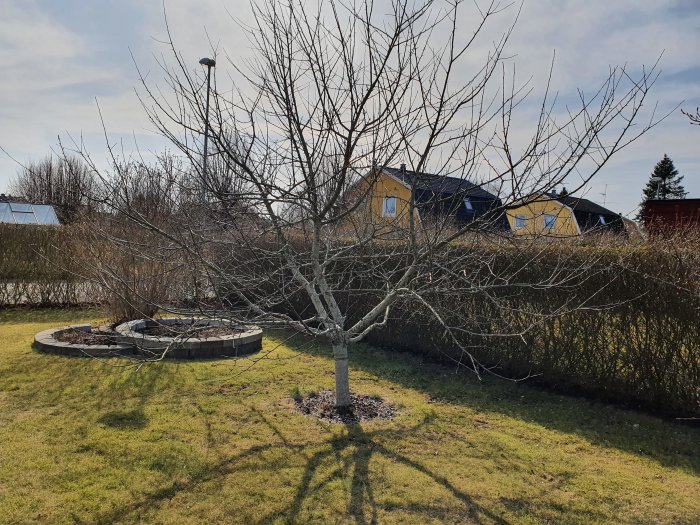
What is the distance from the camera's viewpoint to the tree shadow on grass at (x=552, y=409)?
14.3ft

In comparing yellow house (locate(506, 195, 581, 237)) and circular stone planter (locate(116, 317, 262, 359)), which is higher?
yellow house (locate(506, 195, 581, 237))

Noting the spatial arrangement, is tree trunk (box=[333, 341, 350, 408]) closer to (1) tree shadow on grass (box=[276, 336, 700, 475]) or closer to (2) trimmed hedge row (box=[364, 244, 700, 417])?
(2) trimmed hedge row (box=[364, 244, 700, 417])

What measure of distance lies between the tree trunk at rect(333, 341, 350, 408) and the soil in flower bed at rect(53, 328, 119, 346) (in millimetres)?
3634

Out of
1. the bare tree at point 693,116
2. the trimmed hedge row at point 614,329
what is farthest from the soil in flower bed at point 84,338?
the bare tree at point 693,116

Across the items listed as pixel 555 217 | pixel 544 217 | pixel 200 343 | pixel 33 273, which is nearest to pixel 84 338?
pixel 200 343

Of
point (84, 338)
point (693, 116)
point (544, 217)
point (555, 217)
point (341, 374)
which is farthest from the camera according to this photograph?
point (84, 338)

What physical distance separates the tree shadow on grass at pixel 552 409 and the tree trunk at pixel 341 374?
1268mm

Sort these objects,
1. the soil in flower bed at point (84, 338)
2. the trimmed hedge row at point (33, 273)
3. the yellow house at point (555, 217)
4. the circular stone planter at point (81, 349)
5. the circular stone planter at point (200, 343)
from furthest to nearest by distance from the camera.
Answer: the trimmed hedge row at point (33, 273) < the soil in flower bed at point (84, 338) < the circular stone planter at point (200, 343) < the circular stone planter at point (81, 349) < the yellow house at point (555, 217)

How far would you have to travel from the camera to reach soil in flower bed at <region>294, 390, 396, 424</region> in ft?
15.4

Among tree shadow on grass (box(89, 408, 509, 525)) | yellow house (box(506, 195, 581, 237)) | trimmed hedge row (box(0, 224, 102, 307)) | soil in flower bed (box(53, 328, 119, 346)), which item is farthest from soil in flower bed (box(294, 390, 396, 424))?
trimmed hedge row (box(0, 224, 102, 307))

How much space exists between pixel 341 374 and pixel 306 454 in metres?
1.04

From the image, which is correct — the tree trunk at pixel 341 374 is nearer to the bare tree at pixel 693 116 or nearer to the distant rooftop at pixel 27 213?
the bare tree at pixel 693 116

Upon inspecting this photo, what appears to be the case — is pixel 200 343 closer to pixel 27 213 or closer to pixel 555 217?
pixel 555 217

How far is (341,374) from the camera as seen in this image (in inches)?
187
